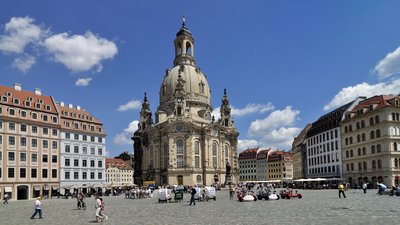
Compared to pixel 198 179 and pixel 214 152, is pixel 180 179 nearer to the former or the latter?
pixel 198 179

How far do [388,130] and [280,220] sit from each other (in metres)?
59.5

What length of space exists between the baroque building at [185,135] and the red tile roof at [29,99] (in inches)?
1442

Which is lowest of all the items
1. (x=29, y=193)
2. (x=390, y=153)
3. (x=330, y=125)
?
(x=29, y=193)

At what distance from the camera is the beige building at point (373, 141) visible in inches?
3017

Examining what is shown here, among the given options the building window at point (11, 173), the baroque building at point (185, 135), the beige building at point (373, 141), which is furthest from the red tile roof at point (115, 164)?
the beige building at point (373, 141)

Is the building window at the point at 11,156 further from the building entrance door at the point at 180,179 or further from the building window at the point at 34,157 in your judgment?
the building entrance door at the point at 180,179

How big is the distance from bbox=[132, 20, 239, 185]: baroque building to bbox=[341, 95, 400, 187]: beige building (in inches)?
1474

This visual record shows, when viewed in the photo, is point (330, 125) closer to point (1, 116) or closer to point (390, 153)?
point (390, 153)

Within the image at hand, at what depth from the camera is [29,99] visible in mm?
80375

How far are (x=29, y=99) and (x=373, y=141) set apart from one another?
64.1 metres

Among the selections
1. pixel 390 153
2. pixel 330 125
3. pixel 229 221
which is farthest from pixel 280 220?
pixel 330 125

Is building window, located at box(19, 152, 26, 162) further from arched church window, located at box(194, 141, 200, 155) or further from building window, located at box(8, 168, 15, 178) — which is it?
arched church window, located at box(194, 141, 200, 155)

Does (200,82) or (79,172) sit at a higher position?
(200,82)

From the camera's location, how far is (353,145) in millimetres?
88500
